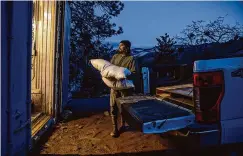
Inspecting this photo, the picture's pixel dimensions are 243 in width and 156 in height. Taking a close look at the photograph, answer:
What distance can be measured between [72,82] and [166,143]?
35.2 ft

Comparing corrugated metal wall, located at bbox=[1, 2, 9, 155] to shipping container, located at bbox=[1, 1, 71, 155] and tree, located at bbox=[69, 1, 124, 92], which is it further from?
tree, located at bbox=[69, 1, 124, 92]

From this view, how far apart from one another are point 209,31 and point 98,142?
1317 centimetres

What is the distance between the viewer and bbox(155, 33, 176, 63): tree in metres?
15.8

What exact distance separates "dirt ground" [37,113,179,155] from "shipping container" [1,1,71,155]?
1.31ft

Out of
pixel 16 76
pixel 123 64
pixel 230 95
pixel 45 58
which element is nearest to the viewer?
pixel 230 95

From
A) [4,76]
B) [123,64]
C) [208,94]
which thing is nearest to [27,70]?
[4,76]

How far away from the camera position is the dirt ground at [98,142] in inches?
181

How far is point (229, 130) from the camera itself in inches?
117

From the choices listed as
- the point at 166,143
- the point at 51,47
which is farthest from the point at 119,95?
the point at 51,47

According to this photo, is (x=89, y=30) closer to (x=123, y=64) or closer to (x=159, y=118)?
(x=123, y=64)

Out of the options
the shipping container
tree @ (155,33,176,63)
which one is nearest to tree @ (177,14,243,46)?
tree @ (155,33,176,63)

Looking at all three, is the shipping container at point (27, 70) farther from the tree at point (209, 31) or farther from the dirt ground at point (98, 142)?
the tree at point (209, 31)

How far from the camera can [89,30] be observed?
15461 millimetres

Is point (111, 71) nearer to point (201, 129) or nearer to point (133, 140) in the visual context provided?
point (133, 140)
